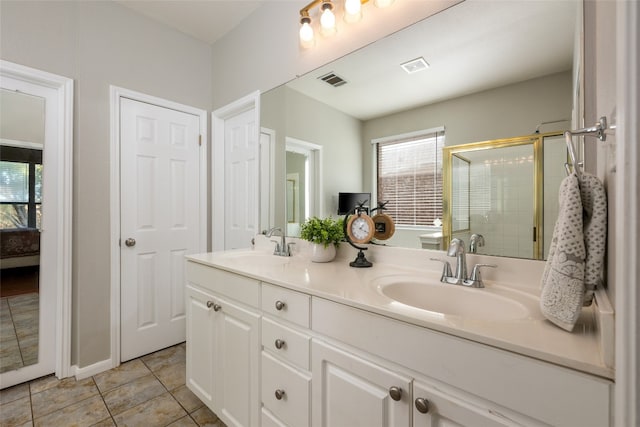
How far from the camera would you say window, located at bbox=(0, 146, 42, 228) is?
5.83 feet

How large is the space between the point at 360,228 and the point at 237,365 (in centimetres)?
85

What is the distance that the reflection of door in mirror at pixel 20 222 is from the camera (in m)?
1.78

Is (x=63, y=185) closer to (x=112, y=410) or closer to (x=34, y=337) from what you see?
(x=34, y=337)

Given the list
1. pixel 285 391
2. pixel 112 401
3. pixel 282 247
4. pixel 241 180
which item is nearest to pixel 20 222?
pixel 112 401

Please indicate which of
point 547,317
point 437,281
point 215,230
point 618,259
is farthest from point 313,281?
point 215,230

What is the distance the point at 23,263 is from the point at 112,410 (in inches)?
42.4

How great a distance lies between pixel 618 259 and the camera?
1.38 feet

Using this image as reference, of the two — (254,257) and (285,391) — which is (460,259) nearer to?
(285,391)

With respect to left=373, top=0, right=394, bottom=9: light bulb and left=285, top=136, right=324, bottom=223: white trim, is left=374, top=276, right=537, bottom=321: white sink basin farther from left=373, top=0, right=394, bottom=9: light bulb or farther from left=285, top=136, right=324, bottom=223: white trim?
left=373, top=0, right=394, bottom=9: light bulb

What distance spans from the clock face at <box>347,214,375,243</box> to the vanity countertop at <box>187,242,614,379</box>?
0.46 ft

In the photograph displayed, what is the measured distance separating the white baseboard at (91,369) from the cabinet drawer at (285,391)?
1517mm

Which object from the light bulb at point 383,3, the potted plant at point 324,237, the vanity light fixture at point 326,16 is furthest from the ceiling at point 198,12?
the potted plant at point 324,237

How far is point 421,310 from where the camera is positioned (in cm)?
80

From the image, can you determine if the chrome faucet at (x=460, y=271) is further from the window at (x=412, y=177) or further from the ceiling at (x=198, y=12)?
the ceiling at (x=198, y=12)
